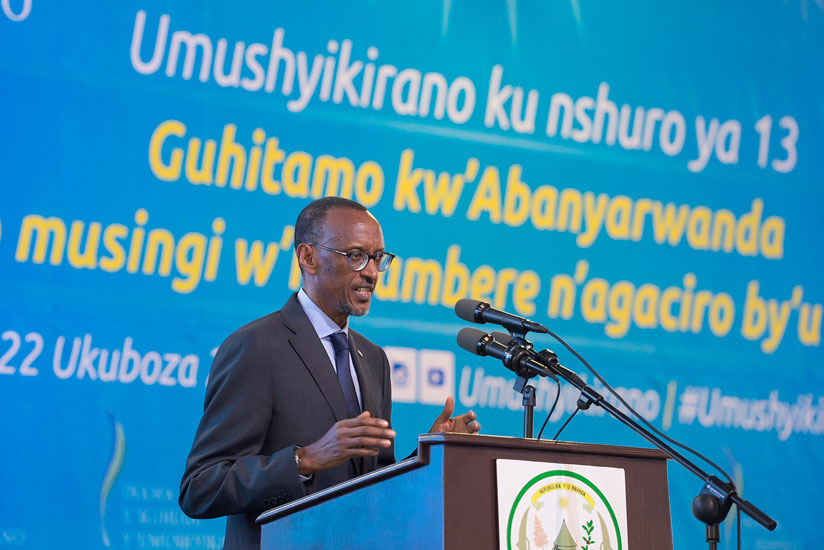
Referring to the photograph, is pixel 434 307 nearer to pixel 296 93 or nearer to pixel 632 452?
pixel 296 93

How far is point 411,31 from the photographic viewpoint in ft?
14.6

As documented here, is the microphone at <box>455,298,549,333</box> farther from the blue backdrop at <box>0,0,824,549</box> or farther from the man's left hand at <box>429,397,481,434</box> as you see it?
the blue backdrop at <box>0,0,824,549</box>

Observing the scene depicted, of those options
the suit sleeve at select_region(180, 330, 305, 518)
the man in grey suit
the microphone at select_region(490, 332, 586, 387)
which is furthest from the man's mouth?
the microphone at select_region(490, 332, 586, 387)

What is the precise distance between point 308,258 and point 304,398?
1.53 feet

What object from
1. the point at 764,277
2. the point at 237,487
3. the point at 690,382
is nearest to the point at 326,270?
the point at 237,487

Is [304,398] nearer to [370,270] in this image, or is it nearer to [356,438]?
[370,270]

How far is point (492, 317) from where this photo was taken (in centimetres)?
246

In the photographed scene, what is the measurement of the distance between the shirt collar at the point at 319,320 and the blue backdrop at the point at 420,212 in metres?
1.01

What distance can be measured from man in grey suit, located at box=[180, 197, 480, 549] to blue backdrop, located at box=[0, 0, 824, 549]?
3.20ft

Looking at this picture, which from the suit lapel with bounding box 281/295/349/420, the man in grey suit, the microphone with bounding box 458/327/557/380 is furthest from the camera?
the suit lapel with bounding box 281/295/349/420

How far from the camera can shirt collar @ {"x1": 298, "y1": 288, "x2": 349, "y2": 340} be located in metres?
2.99

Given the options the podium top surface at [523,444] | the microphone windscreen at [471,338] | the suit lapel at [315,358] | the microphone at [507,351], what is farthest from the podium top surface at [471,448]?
the suit lapel at [315,358]

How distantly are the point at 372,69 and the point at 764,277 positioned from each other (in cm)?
209

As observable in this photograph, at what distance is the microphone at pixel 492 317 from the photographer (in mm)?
2361
